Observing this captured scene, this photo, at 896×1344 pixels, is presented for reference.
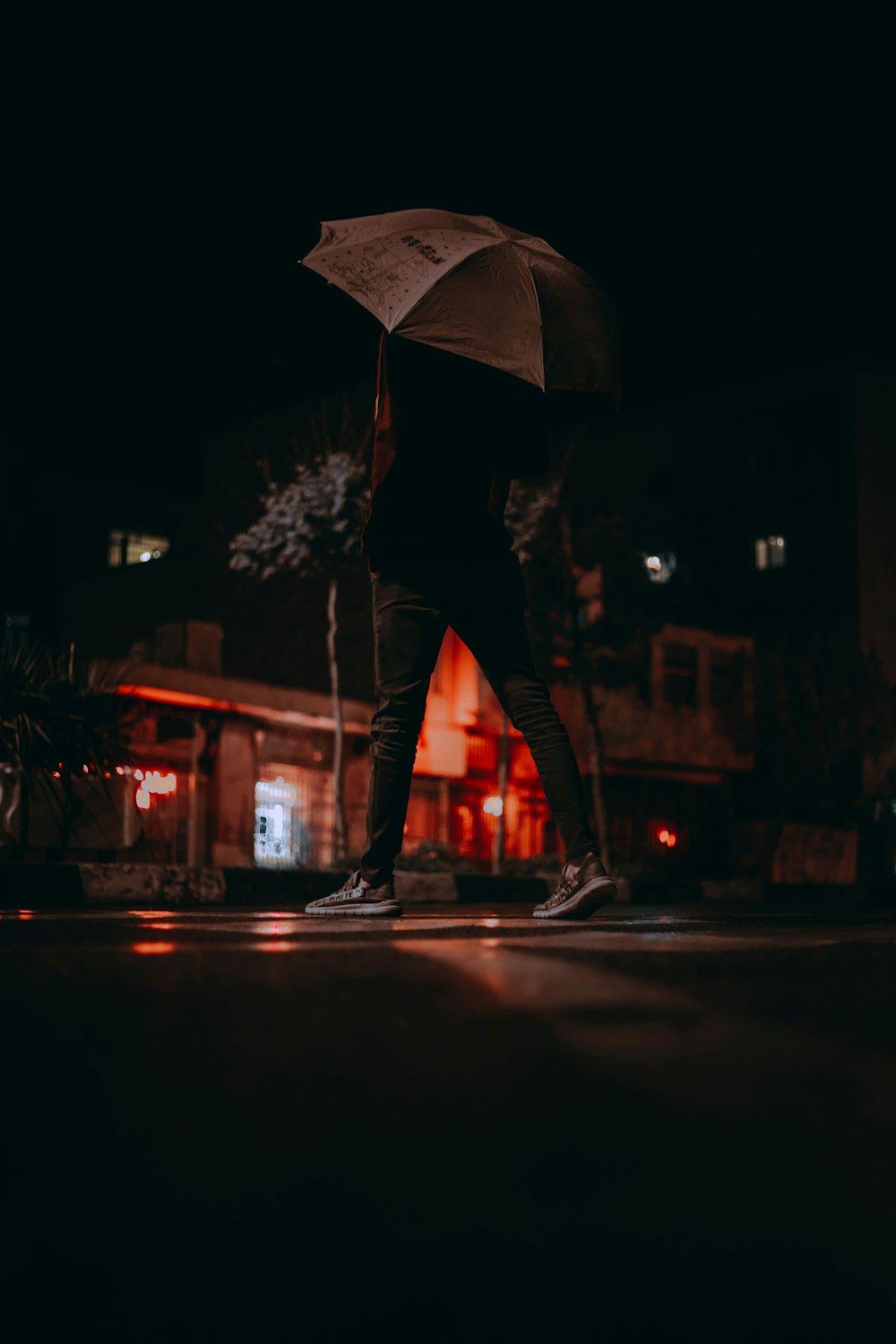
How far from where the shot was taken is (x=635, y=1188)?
1627mm

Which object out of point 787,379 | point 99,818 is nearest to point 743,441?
point 787,379

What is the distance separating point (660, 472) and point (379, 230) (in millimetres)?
35863

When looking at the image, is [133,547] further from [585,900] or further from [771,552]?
[585,900]

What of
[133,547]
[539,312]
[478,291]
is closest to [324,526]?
[133,547]

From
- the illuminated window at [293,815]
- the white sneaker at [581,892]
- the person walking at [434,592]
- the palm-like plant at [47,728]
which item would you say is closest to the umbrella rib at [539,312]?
the person walking at [434,592]

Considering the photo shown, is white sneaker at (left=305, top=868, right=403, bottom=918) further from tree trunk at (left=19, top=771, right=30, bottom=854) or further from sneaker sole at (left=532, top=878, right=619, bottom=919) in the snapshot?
tree trunk at (left=19, top=771, right=30, bottom=854)

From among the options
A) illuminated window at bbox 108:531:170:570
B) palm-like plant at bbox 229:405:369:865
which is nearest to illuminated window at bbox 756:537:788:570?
illuminated window at bbox 108:531:170:570

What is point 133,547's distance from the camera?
36438 mm

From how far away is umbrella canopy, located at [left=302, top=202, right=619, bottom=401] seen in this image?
433 cm

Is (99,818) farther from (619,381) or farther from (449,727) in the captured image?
(619,381)

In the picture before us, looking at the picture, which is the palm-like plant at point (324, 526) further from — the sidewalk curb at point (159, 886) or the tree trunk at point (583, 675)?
the sidewalk curb at point (159, 886)

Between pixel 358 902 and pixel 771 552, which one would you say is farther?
pixel 771 552

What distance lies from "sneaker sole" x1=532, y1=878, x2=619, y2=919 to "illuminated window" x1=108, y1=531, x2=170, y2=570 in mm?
32297

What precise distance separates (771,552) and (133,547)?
1616 cm
